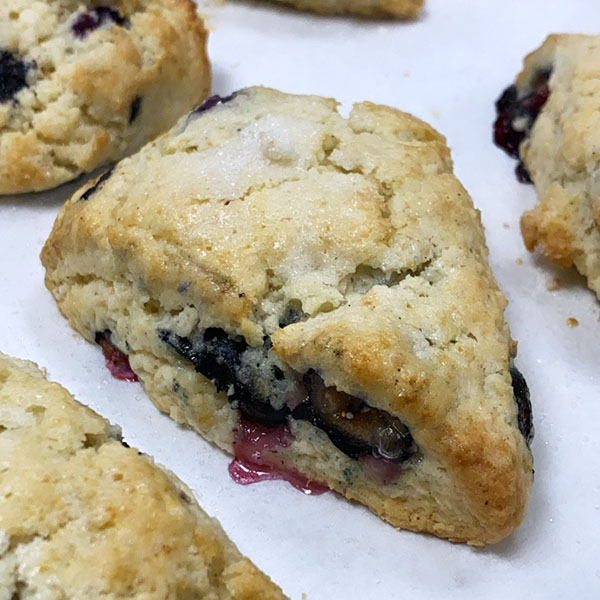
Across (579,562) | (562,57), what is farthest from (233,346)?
(562,57)

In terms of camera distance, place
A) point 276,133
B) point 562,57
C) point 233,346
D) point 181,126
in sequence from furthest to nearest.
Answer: point 562,57 < point 181,126 < point 276,133 < point 233,346

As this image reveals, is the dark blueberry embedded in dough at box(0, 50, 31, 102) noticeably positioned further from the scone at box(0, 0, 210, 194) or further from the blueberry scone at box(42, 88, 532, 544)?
the blueberry scone at box(42, 88, 532, 544)

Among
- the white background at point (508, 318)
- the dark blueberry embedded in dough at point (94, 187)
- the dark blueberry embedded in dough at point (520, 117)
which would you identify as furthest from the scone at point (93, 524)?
the dark blueberry embedded in dough at point (520, 117)

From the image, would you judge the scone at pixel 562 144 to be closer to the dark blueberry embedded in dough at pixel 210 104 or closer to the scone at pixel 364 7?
the scone at pixel 364 7

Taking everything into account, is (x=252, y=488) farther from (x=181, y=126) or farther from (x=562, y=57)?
(x=562, y=57)

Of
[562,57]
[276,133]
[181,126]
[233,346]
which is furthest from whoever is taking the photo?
[562,57]

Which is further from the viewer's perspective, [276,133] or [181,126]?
[181,126]

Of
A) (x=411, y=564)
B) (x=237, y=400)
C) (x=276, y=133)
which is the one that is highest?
(x=276, y=133)

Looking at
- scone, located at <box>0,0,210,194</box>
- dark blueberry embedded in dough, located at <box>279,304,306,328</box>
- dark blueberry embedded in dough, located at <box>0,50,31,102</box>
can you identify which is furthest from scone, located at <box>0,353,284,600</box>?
Answer: dark blueberry embedded in dough, located at <box>0,50,31,102</box>

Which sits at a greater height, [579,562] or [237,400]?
[237,400]
